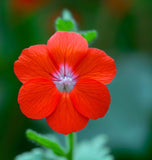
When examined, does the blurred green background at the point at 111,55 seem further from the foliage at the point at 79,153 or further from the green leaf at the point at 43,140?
the green leaf at the point at 43,140

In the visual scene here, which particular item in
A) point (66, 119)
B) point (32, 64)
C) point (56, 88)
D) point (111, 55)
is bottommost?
point (111, 55)

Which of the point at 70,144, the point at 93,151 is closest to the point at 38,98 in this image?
the point at 70,144

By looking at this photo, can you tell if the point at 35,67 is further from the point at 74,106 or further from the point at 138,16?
the point at 138,16

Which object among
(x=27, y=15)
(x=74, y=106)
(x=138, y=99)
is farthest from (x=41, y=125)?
(x=74, y=106)

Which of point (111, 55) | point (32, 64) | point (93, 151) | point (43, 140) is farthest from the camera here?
point (111, 55)

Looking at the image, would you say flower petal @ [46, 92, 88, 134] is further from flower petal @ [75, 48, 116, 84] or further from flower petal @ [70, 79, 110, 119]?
flower petal @ [75, 48, 116, 84]

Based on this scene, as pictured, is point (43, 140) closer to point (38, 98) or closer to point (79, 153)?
point (38, 98)
